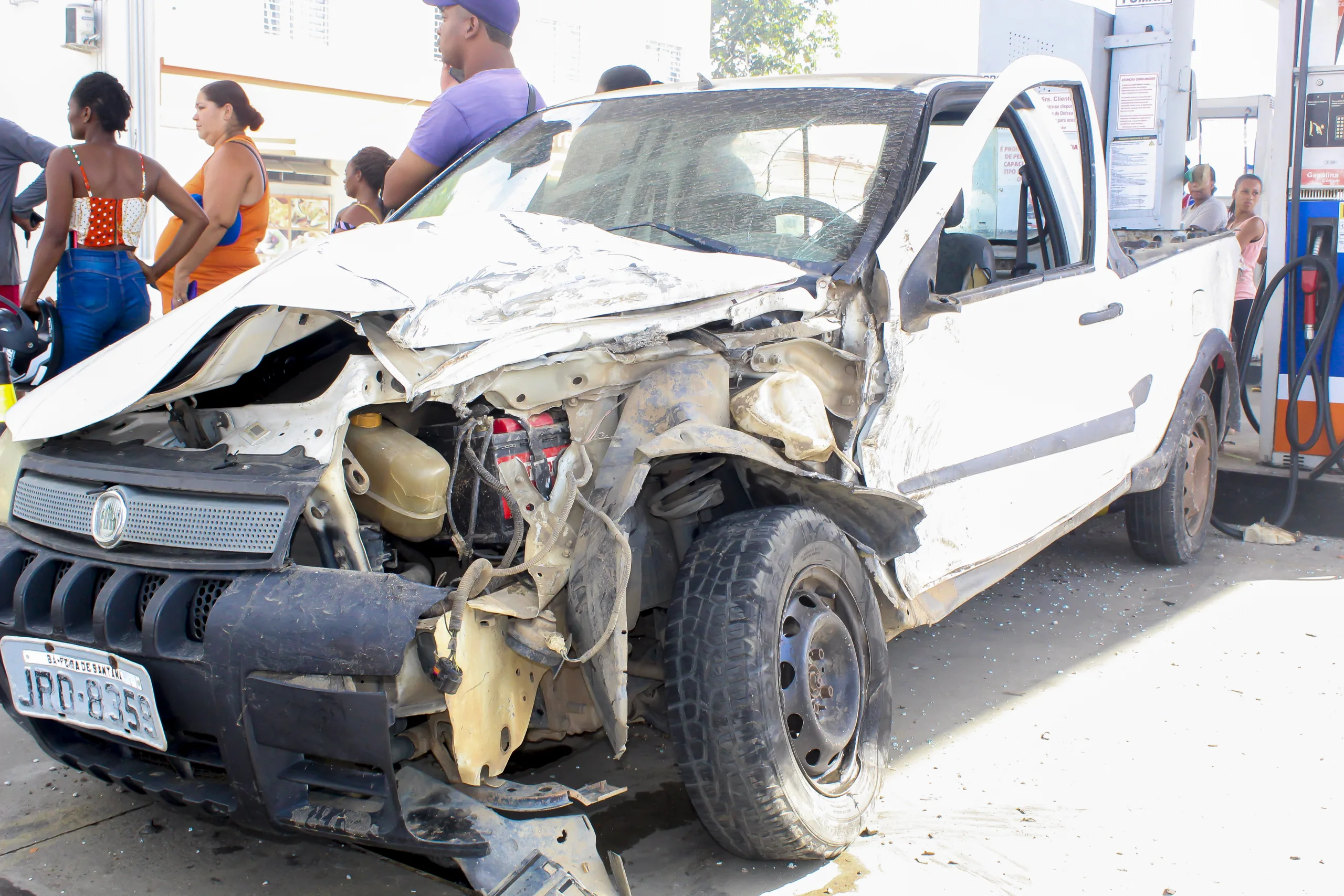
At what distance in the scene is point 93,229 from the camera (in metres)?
4.73

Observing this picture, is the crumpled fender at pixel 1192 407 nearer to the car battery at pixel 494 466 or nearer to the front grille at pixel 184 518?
the car battery at pixel 494 466

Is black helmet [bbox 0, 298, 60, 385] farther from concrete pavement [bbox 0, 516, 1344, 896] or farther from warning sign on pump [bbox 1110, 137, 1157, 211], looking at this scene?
warning sign on pump [bbox 1110, 137, 1157, 211]

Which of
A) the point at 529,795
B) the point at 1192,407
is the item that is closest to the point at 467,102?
the point at 529,795

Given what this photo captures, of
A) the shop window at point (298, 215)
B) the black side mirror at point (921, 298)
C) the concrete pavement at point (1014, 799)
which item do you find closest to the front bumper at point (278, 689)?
the concrete pavement at point (1014, 799)

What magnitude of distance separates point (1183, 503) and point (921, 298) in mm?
2688

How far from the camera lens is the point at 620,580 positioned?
2213 mm

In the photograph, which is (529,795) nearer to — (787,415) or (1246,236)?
(787,415)

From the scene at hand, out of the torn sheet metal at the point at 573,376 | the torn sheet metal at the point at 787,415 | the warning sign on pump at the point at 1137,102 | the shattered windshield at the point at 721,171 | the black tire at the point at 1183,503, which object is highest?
the warning sign on pump at the point at 1137,102

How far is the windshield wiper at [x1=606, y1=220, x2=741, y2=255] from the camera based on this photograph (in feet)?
9.77

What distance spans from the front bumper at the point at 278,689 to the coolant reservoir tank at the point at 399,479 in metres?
0.23

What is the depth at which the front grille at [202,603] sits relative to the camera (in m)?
2.09

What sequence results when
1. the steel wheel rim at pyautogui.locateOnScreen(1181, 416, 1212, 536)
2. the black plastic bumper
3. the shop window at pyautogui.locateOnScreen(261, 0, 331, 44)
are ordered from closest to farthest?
the black plastic bumper < the steel wheel rim at pyautogui.locateOnScreen(1181, 416, 1212, 536) < the shop window at pyautogui.locateOnScreen(261, 0, 331, 44)

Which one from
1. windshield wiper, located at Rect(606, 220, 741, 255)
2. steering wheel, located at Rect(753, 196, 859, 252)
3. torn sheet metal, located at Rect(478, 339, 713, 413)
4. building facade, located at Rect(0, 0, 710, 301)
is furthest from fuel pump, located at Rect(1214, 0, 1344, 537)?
building facade, located at Rect(0, 0, 710, 301)

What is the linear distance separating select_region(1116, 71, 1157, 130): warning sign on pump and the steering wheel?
4009 millimetres
